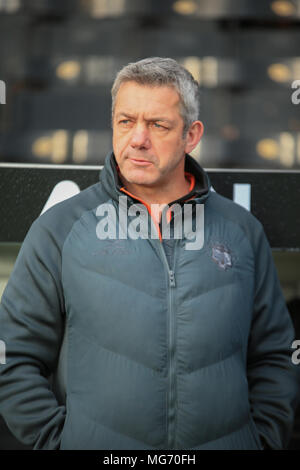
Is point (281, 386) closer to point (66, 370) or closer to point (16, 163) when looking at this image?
point (66, 370)

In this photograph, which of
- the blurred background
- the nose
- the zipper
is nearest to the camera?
the zipper

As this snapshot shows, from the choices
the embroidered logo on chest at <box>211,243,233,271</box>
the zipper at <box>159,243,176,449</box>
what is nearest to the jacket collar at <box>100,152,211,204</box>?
the embroidered logo on chest at <box>211,243,233,271</box>

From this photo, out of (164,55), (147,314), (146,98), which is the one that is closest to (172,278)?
(147,314)

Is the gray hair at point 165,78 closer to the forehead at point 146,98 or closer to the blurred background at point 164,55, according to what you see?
the forehead at point 146,98

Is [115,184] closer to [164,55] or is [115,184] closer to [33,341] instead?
[33,341]

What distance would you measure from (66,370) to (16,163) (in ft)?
2.74

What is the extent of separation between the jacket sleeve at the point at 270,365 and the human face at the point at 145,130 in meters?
0.36

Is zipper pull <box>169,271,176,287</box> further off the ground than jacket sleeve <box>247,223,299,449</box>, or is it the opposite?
zipper pull <box>169,271,176,287</box>

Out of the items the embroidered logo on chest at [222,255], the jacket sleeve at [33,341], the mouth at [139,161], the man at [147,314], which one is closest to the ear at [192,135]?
the man at [147,314]

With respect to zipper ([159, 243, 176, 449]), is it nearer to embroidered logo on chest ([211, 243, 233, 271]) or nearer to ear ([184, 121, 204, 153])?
embroidered logo on chest ([211, 243, 233, 271])

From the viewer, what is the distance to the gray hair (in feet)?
4.52

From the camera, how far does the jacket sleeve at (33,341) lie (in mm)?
1256

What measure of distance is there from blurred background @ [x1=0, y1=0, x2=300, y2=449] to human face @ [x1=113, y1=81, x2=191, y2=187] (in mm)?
485
